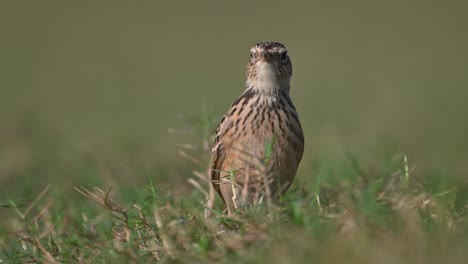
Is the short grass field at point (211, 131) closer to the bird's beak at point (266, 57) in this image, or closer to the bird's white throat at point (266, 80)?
the bird's white throat at point (266, 80)

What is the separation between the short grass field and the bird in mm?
232

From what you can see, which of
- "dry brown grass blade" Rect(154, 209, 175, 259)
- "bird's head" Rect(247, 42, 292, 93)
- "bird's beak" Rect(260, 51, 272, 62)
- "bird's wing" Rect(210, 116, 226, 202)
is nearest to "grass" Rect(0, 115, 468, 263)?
"dry brown grass blade" Rect(154, 209, 175, 259)

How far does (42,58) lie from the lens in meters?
24.8

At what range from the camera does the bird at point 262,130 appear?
6.01 metres

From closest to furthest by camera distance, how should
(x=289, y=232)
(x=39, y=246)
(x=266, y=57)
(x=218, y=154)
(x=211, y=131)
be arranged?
(x=289, y=232) < (x=39, y=246) < (x=218, y=154) < (x=266, y=57) < (x=211, y=131)

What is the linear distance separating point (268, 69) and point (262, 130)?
65cm

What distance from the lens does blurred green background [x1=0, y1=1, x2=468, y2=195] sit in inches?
372

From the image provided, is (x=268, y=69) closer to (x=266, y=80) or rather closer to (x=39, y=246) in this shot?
(x=266, y=80)

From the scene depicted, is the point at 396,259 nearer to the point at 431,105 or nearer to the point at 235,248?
the point at 235,248

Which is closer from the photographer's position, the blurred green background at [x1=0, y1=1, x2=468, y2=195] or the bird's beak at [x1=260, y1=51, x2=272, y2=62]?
the bird's beak at [x1=260, y1=51, x2=272, y2=62]

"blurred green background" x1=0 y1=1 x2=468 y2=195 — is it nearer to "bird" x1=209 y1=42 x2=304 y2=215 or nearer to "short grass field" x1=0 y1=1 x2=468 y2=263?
"short grass field" x1=0 y1=1 x2=468 y2=263

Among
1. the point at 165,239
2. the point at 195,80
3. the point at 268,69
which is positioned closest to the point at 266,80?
the point at 268,69

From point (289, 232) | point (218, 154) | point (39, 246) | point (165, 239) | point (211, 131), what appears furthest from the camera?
point (211, 131)

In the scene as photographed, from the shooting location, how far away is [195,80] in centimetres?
2152
